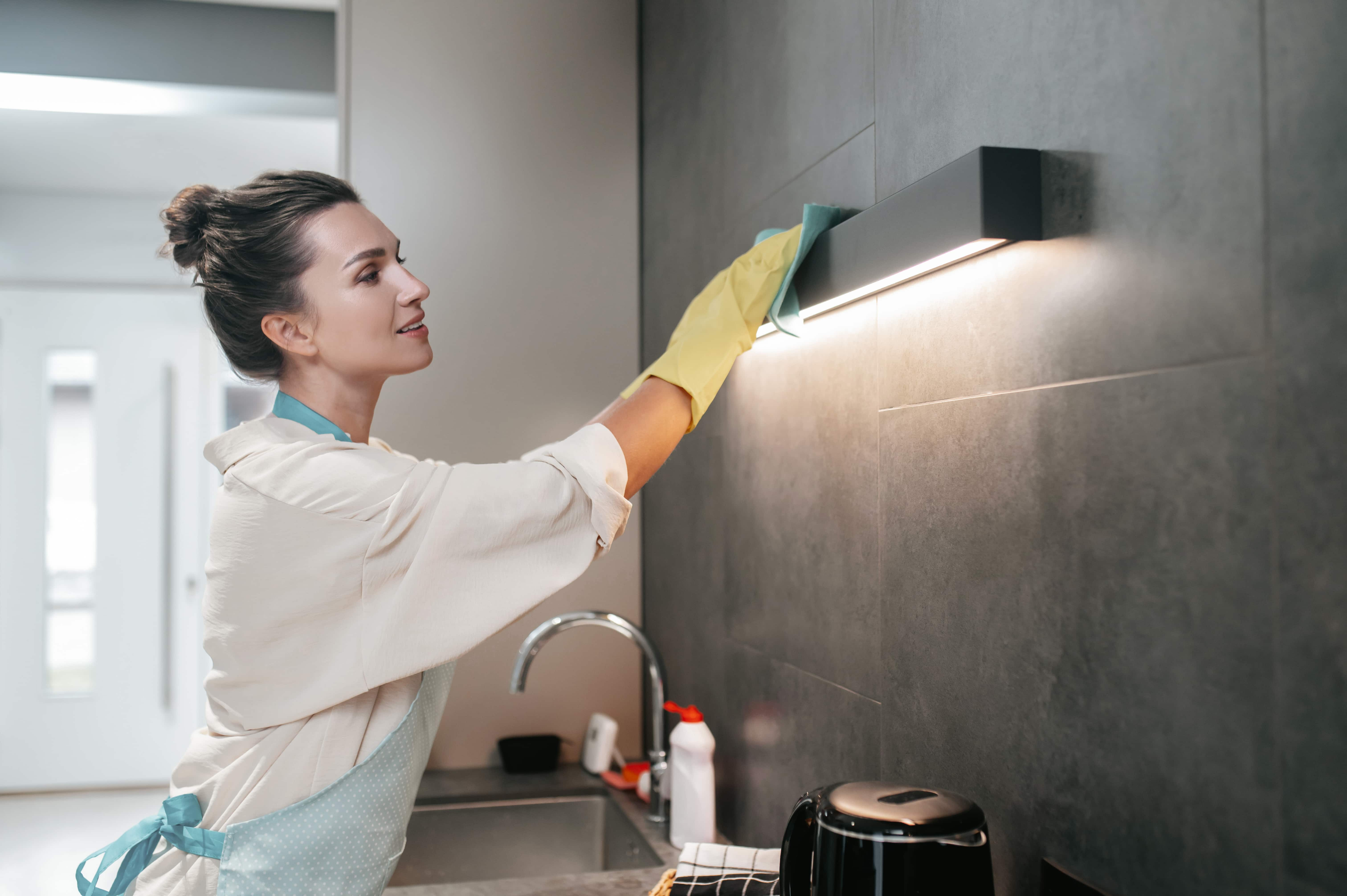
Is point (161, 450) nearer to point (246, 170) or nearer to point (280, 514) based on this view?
point (246, 170)

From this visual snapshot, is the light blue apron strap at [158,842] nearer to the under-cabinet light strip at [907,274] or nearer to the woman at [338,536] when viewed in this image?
the woman at [338,536]

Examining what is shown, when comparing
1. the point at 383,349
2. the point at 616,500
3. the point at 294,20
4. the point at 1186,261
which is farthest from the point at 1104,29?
the point at 294,20

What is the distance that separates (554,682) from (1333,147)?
71.7 inches

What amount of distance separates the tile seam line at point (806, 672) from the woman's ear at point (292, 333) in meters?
0.71

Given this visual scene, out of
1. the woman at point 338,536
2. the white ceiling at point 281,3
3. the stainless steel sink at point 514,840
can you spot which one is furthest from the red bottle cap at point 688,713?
the white ceiling at point 281,3

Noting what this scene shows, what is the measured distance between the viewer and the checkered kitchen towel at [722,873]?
101cm

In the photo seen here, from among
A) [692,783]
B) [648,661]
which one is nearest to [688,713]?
[692,783]

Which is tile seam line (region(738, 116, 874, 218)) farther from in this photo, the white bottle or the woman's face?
the white bottle

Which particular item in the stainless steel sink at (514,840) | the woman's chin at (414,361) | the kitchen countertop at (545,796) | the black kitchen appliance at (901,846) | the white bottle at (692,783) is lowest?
the stainless steel sink at (514,840)

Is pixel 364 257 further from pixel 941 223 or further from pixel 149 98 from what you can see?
pixel 149 98

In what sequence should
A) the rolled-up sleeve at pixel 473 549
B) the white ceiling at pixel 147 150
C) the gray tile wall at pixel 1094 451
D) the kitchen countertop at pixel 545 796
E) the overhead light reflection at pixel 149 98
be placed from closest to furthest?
the gray tile wall at pixel 1094 451, the rolled-up sleeve at pixel 473 549, the kitchen countertop at pixel 545 796, the overhead light reflection at pixel 149 98, the white ceiling at pixel 147 150

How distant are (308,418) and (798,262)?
0.57m

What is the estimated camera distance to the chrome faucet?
1.56 m

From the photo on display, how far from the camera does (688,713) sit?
1.45 m
